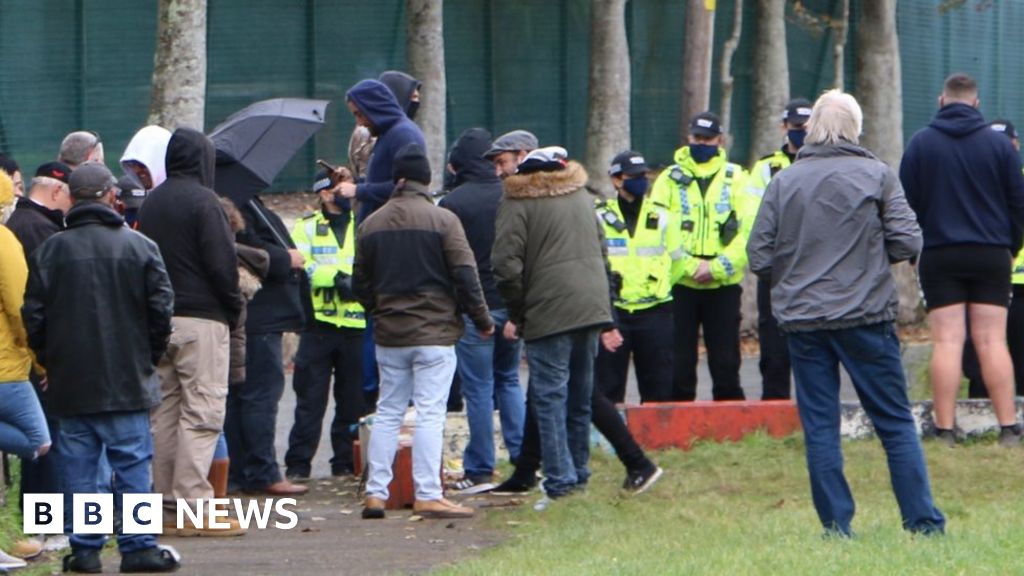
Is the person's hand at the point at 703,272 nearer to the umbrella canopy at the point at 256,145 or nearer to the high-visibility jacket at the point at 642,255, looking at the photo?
the high-visibility jacket at the point at 642,255

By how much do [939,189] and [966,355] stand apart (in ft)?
7.11

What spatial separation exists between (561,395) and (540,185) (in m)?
1.12

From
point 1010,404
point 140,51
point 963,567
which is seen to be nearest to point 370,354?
point 1010,404

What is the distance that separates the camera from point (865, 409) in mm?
8070

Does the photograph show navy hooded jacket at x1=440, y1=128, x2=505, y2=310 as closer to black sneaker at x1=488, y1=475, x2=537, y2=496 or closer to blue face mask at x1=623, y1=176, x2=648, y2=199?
black sneaker at x1=488, y1=475, x2=537, y2=496

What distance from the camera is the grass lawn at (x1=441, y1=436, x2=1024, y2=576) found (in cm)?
741

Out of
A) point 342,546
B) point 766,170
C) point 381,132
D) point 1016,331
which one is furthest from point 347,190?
point 1016,331

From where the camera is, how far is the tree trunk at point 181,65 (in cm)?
1554

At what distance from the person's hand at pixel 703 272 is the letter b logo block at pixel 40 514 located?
4.79 meters

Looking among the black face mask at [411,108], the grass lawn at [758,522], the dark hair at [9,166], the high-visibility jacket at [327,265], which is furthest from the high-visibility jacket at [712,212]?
the dark hair at [9,166]

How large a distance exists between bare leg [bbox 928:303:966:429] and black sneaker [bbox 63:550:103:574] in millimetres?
5006

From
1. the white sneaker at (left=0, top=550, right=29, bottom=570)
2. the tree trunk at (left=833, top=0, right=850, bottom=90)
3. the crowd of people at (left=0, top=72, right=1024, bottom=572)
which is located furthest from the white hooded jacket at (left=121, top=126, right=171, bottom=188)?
the tree trunk at (left=833, top=0, right=850, bottom=90)

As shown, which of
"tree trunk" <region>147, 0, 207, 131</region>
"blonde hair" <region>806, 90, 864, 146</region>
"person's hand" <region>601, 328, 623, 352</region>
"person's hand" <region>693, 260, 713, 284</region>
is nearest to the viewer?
"blonde hair" <region>806, 90, 864, 146</region>

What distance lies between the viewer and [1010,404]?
10.9 m
